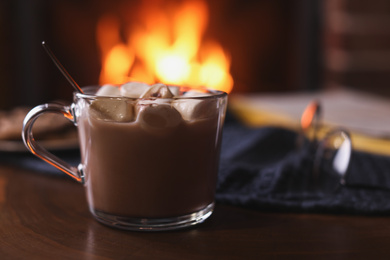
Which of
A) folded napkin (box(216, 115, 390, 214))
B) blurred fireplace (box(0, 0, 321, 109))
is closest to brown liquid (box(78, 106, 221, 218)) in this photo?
folded napkin (box(216, 115, 390, 214))

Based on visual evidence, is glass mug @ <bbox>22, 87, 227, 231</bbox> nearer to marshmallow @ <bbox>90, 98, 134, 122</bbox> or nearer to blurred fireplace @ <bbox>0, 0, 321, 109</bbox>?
marshmallow @ <bbox>90, 98, 134, 122</bbox>

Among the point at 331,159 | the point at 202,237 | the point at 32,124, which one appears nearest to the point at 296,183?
the point at 331,159

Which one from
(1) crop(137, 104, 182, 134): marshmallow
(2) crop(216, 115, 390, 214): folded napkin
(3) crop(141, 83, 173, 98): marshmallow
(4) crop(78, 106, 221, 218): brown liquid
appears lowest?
(2) crop(216, 115, 390, 214): folded napkin

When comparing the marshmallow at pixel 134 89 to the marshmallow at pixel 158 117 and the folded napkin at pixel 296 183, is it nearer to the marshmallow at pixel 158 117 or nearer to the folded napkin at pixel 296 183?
the marshmallow at pixel 158 117

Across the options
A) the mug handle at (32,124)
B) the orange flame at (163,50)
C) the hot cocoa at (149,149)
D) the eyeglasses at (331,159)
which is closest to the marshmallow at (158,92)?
the hot cocoa at (149,149)

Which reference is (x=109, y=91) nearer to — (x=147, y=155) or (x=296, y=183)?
(x=147, y=155)

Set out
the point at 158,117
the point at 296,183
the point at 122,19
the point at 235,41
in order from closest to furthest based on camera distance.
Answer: the point at 158,117 → the point at 296,183 → the point at 122,19 → the point at 235,41

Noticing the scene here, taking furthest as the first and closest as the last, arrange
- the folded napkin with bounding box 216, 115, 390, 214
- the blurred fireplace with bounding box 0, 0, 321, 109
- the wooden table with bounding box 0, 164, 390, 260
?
the blurred fireplace with bounding box 0, 0, 321, 109 → the folded napkin with bounding box 216, 115, 390, 214 → the wooden table with bounding box 0, 164, 390, 260
